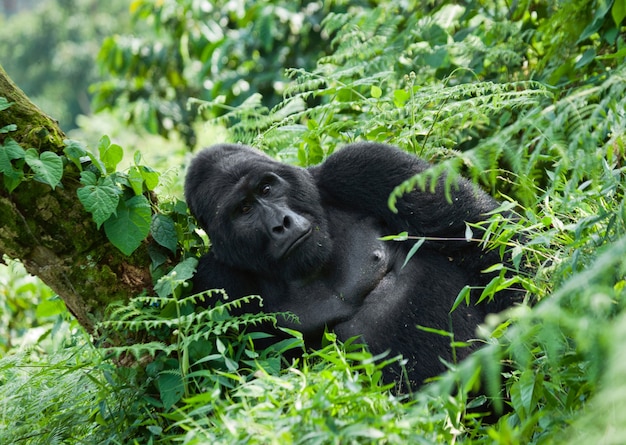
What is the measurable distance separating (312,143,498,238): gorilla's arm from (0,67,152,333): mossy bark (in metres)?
0.92

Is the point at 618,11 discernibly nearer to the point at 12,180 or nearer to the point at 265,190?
the point at 265,190

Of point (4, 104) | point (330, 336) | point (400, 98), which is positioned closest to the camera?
point (330, 336)

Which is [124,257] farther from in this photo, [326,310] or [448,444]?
[448,444]

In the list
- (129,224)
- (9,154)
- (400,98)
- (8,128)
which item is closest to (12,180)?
(9,154)

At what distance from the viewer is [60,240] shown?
303 centimetres

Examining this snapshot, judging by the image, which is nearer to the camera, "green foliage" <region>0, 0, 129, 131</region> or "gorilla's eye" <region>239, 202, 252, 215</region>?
"gorilla's eye" <region>239, 202, 252, 215</region>

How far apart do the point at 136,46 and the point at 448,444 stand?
6.56m

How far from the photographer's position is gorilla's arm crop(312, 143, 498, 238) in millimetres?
3211

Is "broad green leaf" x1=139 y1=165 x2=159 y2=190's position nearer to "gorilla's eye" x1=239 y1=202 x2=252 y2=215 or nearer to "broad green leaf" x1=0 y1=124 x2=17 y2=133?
"gorilla's eye" x1=239 y1=202 x2=252 y2=215

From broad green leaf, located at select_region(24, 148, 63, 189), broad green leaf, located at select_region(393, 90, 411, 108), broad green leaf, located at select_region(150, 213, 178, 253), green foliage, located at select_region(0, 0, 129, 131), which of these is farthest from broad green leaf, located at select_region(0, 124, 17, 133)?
green foliage, located at select_region(0, 0, 129, 131)

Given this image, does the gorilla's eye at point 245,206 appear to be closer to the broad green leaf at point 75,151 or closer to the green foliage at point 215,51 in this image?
the broad green leaf at point 75,151

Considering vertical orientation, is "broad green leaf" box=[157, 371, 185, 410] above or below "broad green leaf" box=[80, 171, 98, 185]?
below

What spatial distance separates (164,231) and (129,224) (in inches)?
7.3

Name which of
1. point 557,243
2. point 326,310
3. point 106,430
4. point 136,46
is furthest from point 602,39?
point 136,46
